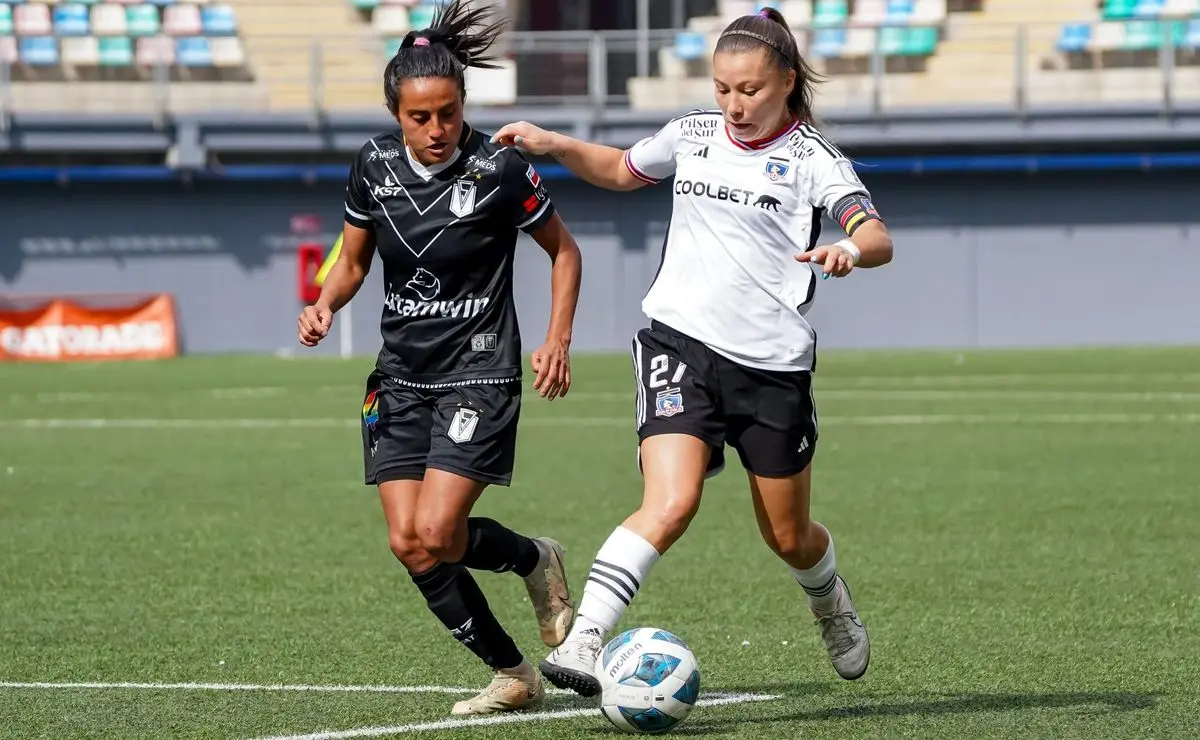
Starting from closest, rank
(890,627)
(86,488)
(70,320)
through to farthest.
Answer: (890,627)
(86,488)
(70,320)

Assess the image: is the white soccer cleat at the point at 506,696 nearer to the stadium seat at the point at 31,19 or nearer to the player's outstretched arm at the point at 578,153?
the player's outstretched arm at the point at 578,153

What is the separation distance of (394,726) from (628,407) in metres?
13.2

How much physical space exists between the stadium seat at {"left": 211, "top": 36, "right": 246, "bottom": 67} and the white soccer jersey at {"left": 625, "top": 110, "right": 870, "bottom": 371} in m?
24.2

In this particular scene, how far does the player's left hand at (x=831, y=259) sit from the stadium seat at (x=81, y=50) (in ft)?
83.1

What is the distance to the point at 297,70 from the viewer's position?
93.5 feet

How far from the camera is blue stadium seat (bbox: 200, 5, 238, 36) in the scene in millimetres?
29734

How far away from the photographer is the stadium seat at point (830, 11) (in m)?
30.3

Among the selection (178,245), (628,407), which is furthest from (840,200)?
(178,245)

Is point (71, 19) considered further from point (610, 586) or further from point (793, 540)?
point (610, 586)

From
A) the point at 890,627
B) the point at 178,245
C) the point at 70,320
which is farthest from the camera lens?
the point at 178,245

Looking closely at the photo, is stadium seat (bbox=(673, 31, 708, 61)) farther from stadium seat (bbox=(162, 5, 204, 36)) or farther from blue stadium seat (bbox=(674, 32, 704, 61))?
stadium seat (bbox=(162, 5, 204, 36))

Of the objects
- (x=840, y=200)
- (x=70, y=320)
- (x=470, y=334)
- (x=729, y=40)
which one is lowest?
(x=70, y=320)

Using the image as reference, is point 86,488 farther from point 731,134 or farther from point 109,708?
point 731,134

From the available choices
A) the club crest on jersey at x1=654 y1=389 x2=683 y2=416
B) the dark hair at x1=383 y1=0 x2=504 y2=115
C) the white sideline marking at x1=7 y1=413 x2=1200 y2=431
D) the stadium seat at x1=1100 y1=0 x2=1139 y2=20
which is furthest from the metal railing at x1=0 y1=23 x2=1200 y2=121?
the club crest on jersey at x1=654 y1=389 x2=683 y2=416
